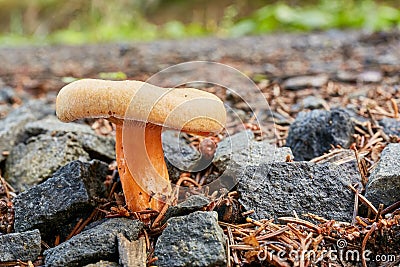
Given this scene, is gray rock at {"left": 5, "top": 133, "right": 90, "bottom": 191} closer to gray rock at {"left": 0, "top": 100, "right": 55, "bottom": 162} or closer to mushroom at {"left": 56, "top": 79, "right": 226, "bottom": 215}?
gray rock at {"left": 0, "top": 100, "right": 55, "bottom": 162}

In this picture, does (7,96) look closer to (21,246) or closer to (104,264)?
(21,246)

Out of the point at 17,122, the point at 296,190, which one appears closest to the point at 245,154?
the point at 296,190

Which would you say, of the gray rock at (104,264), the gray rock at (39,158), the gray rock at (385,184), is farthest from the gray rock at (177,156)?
the gray rock at (385,184)

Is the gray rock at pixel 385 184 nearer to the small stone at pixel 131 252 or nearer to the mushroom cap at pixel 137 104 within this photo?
the mushroom cap at pixel 137 104

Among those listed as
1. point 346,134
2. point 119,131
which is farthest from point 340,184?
point 119,131

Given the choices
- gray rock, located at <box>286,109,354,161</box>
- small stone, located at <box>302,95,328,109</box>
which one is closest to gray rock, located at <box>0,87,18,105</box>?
small stone, located at <box>302,95,328,109</box>

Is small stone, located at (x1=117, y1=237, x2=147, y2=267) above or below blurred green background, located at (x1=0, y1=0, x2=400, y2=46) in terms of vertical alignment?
below
